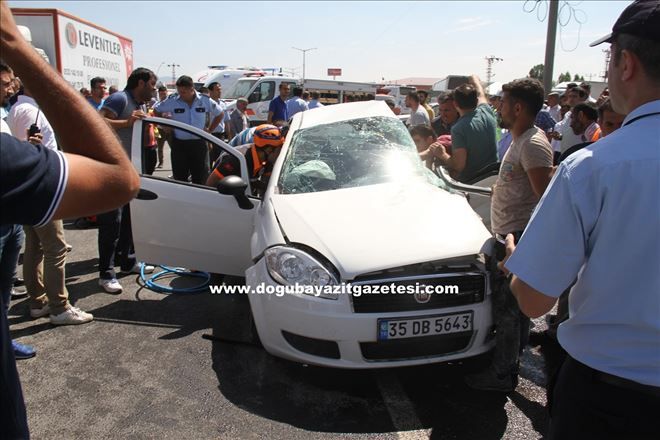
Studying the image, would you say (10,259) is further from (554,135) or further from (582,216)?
(554,135)

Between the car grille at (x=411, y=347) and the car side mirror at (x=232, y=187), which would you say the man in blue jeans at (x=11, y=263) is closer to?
the car side mirror at (x=232, y=187)

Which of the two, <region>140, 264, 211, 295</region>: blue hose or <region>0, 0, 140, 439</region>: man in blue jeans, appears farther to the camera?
<region>140, 264, 211, 295</region>: blue hose

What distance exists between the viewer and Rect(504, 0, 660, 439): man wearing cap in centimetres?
117

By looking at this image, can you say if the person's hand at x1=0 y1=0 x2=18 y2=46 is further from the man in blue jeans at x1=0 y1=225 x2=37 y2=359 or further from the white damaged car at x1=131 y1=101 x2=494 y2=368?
the man in blue jeans at x1=0 y1=225 x2=37 y2=359

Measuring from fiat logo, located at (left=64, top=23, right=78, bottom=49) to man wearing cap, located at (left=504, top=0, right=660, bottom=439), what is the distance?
1286 cm

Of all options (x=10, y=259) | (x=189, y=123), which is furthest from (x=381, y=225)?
(x=189, y=123)

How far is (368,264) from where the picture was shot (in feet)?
8.81

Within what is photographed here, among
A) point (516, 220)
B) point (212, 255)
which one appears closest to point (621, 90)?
point (516, 220)

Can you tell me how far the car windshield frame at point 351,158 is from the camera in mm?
3686

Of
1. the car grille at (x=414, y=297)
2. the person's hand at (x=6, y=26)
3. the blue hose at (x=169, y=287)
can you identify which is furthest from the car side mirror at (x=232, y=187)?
the person's hand at (x=6, y=26)

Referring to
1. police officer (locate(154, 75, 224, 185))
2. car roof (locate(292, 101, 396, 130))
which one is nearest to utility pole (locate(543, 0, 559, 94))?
police officer (locate(154, 75, 224, 185))

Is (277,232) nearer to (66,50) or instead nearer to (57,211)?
(57,211)

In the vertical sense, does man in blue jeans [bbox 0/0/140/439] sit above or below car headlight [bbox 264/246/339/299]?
above

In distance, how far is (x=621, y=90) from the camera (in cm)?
125
